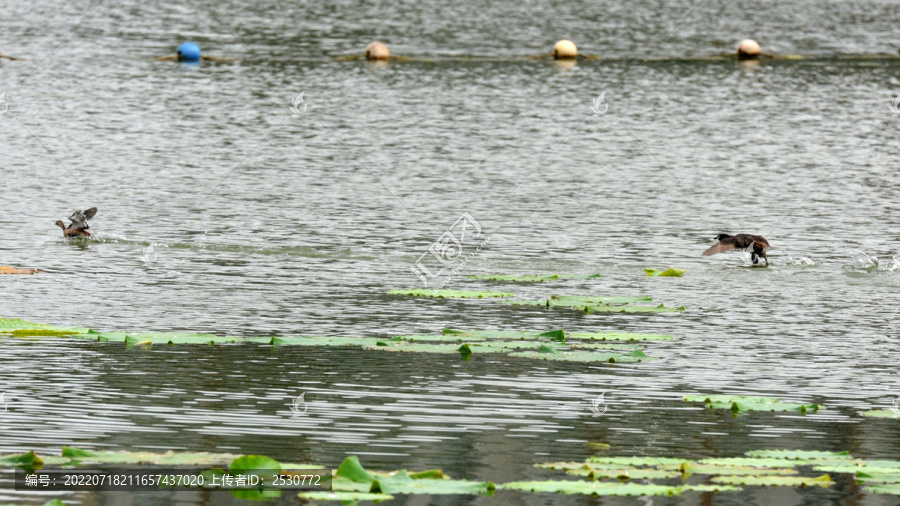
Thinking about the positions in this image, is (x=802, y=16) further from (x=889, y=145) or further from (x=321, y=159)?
(x=321, y=159)

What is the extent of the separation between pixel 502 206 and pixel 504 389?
35.4 ft

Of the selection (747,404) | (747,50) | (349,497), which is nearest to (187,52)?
(747,50)

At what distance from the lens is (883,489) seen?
901cm

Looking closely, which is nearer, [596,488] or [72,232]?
[596,488]

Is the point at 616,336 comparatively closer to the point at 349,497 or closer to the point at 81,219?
the point at 349,497

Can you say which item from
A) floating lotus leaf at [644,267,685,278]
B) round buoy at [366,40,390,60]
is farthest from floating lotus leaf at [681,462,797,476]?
round buoy at [366,40,390,60]

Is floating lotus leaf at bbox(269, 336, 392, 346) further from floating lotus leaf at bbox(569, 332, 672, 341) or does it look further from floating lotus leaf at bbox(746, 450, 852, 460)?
floating lotus leaf at bbox(746, 450, 852, 460)

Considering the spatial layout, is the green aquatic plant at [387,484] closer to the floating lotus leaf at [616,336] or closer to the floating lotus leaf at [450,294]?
the floating lotus leaf at [616,336]

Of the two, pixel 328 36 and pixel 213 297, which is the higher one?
pixel 213 297

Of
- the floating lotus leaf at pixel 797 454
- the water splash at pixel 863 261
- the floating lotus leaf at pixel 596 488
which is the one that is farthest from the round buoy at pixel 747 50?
the floating lotus leaf at pixel 596 488

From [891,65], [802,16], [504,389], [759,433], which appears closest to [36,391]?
[504,389]

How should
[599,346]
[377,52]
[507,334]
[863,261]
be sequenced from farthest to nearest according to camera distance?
[377,52]
[863,261]
[507,334]
[599,346]

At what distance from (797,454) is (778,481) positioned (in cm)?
82

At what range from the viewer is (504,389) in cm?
1173
